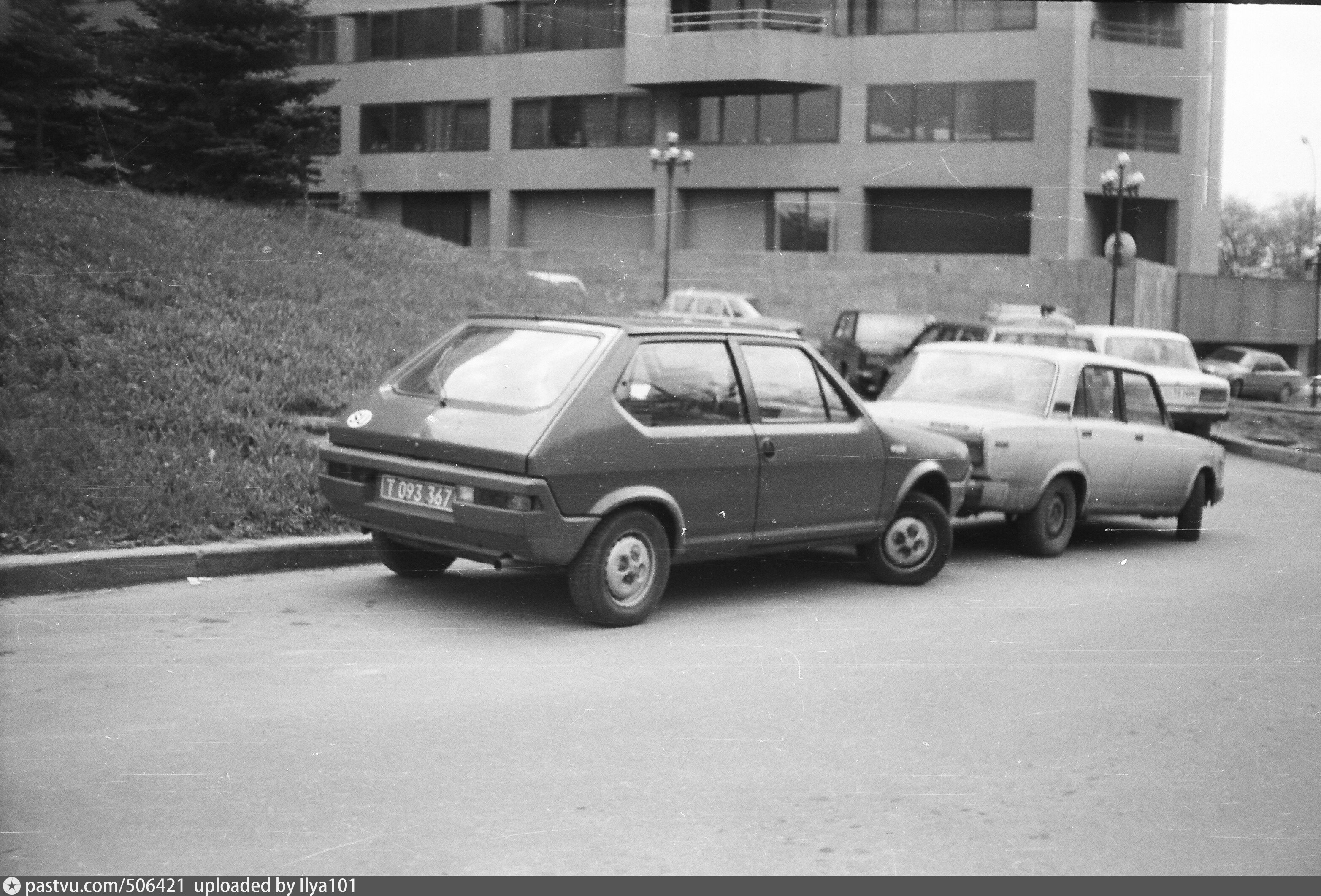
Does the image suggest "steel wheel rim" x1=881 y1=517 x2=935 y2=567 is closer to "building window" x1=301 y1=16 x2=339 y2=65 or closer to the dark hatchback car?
the dark hatchback car

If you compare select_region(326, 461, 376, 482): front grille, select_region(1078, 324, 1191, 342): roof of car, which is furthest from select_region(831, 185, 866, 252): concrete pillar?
select_region(326, 461, 376, 482): front grille

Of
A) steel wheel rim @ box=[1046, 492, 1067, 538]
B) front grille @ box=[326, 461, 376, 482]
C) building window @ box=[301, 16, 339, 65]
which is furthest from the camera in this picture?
building window @ box=[301, 16, 339, 65]

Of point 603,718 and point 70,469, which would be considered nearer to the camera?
point 603,718

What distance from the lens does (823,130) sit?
46438 mm

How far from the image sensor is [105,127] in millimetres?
18297

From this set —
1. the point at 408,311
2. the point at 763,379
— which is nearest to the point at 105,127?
the point at 408,311

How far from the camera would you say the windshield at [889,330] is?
26328 mm

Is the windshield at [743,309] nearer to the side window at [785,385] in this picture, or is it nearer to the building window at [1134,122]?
the building window at [1134,122]

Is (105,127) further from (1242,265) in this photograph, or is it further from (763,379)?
(1242,265)

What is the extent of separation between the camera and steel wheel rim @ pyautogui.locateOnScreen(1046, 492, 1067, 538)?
11.1 metres

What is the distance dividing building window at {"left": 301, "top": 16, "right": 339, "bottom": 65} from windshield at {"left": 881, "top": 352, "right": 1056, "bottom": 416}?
948 centimetres

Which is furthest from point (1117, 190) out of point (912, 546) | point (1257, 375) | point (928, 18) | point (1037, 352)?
point (912, 546)

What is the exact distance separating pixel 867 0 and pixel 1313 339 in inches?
716

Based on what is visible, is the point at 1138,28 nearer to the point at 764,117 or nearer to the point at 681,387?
the point at 764,117
